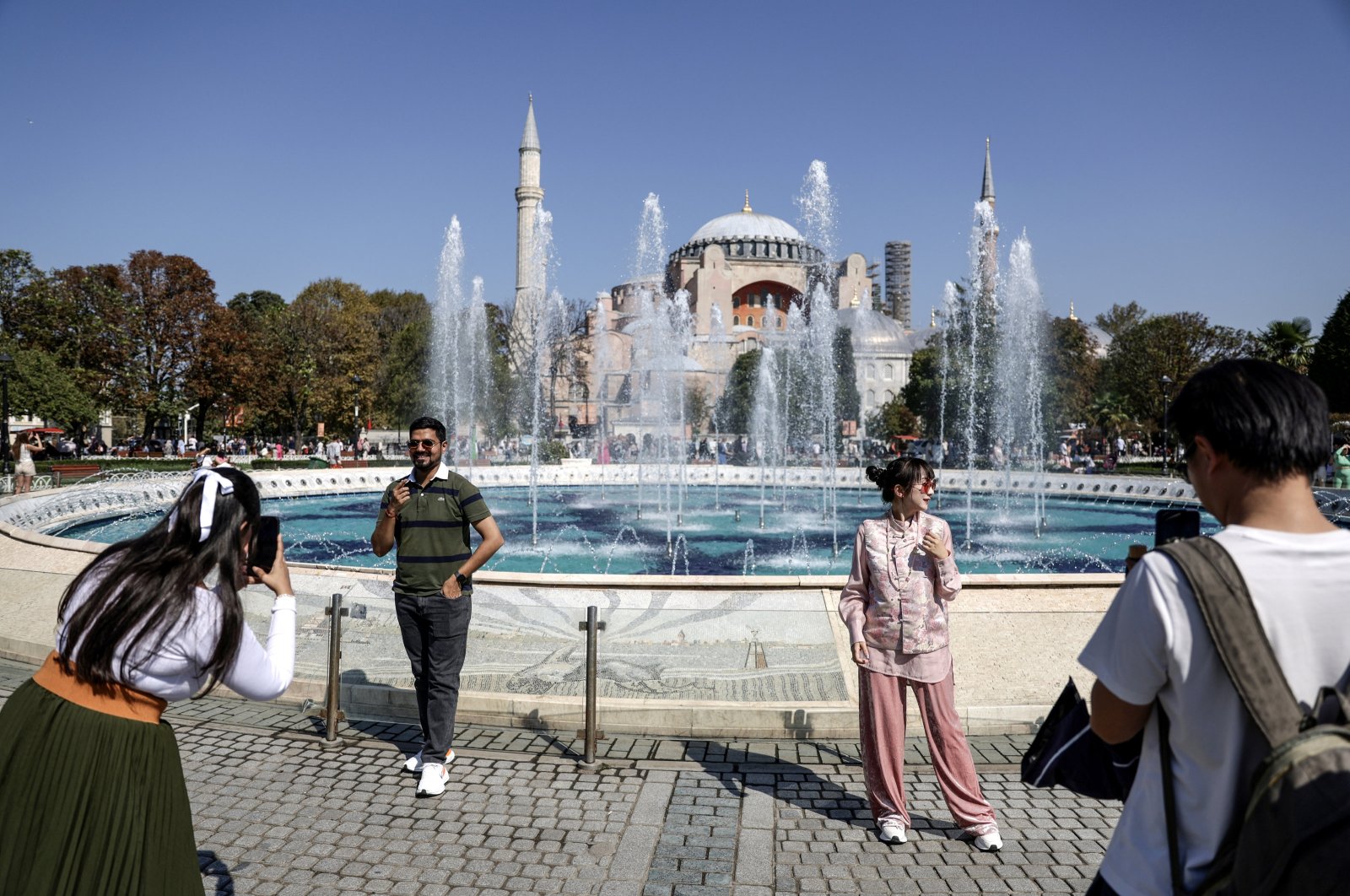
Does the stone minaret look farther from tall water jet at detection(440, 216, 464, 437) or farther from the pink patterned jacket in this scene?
the pink patterned jacket

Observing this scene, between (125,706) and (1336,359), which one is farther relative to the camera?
(1336,359)

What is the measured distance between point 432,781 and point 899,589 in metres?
2.35

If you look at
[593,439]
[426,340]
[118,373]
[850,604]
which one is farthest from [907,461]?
[593,439]

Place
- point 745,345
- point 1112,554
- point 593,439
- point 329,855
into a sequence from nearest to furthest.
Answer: point 329,855
point 1112,554
point 593,439
point 745,345

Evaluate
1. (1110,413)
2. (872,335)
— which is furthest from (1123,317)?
(872,335)

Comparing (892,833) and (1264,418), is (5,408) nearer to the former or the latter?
(892,833)

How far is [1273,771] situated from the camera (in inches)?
58.8

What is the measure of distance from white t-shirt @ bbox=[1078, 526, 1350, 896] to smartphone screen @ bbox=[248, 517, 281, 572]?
75.9 inches

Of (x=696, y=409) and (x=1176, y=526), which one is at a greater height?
(x=696, y=409)

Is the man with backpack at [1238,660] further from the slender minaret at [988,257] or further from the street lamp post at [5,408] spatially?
the slender minaret at [988,257]

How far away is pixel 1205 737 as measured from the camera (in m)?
1.69

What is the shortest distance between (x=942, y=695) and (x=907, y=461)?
101cm

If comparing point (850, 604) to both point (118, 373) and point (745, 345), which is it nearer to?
point (118, 373)

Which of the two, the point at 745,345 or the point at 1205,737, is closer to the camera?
the point at 1205,737
